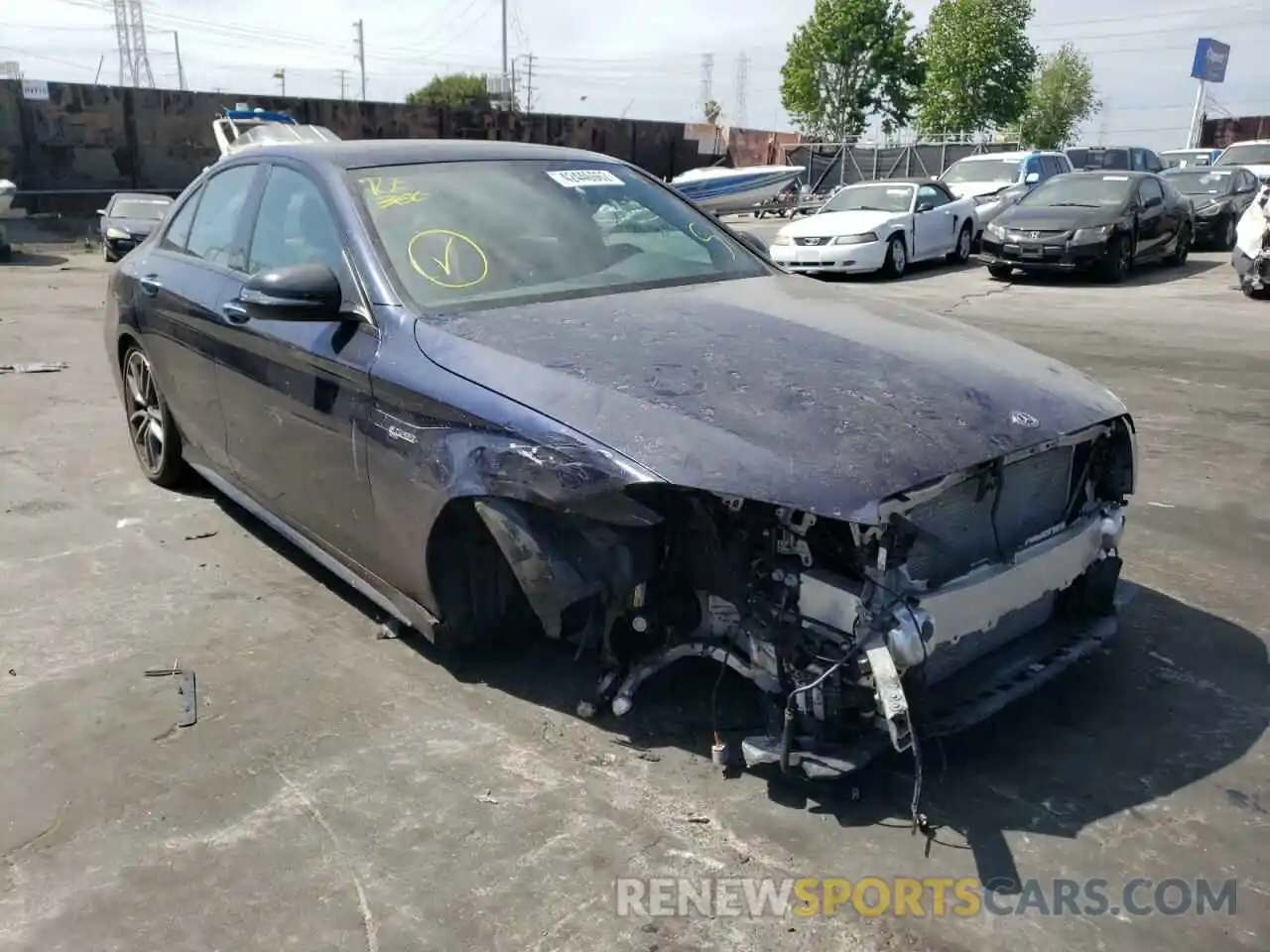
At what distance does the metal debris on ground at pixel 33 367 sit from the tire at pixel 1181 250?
14.6m

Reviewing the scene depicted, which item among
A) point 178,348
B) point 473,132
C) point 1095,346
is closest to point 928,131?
point 473,132

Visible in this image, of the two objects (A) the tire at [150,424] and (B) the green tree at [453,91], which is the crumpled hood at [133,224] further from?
(B) the green tree at [453,91]

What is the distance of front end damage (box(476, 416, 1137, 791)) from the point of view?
251 cm

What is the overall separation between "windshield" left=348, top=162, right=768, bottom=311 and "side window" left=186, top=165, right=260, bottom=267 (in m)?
0.90

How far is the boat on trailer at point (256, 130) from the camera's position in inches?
739

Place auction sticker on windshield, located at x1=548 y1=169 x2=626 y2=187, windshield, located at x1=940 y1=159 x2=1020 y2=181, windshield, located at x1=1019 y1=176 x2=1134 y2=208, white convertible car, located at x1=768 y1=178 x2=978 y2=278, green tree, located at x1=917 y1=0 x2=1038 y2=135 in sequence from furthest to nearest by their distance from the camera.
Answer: green tree, located at x1=917 y1=0 x2=1038 y2=135 < windshield, located at x1=940 y1=159 x2=1020 y2=181 < white convertible car, located at x1=768 y1=178 x2=978 y2=278 < windshield, located at x1=1019 y1=176 x2=1134 y2=208 < auction sticker on windshield, located at x1=548 y1=169 x2=626 y2=187

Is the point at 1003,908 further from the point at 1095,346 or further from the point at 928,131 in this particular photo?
the point at 928,131

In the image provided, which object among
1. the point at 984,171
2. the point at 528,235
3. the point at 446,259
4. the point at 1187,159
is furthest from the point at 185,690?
the point at 1187,159

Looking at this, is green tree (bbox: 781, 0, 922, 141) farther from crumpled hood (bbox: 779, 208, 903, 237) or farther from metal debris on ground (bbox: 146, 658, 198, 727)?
metal debris on ground (bbox: 146, 658, 198, 727)

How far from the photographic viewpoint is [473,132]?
32.7 meters

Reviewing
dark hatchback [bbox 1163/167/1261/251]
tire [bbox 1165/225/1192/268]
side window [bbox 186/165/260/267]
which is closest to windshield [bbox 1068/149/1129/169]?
dark hatchback [bbox 1163/167/1261/251]

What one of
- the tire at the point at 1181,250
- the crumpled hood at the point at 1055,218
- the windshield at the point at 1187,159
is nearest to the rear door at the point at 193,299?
the crumpled hood at the point at 1055,218

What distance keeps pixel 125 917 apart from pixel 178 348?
2804 mm

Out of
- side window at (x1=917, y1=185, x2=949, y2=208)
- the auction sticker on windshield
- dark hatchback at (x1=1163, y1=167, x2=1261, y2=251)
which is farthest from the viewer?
dark hatchback at (x1=1163, y1=167, x2=1261, y2=251)
